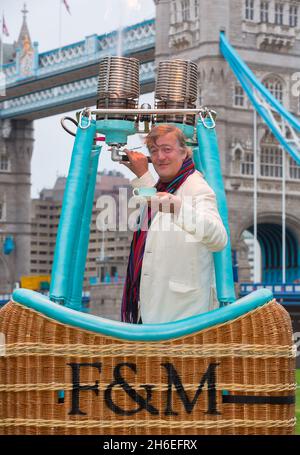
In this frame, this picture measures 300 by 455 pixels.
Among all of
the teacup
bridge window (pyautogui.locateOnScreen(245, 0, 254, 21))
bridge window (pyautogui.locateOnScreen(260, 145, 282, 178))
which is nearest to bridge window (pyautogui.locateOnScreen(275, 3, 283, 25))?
bridge window (pyautogui.locateOnScreen(245, 0, 254, 21))

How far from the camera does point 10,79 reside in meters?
65.1

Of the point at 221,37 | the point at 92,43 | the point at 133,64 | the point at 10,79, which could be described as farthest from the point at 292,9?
the point at 133,64

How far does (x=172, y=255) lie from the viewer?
186 inches

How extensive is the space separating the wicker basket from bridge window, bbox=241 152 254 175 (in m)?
41.2

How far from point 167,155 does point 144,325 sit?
27.6 inches

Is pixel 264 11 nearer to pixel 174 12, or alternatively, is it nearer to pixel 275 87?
pixel 275 87

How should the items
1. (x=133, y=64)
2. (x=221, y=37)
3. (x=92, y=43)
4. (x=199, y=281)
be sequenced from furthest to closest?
(x=92, y=43), (x=221, y=37), (x=133, y=64), (x=199, y=281)

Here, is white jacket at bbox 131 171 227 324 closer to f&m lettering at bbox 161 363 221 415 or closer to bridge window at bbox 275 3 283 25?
f&m lettering at bbox 161 363 221 415

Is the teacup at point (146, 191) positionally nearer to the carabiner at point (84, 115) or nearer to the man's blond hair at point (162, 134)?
the man's blond hair at point (162, 134)

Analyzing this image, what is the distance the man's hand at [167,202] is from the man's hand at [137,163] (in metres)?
0.58

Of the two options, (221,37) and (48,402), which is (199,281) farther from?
(221,37)

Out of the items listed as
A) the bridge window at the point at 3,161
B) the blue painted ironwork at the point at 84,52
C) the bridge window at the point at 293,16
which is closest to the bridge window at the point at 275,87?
the bridge window at the point at 293,16
